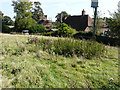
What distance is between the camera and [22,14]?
27406 millimetres

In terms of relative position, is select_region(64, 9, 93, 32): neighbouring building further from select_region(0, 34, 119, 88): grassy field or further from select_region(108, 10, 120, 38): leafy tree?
select_region(0, 34, 119, 88): grassy field

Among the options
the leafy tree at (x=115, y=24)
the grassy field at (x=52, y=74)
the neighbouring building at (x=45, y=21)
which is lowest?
the grassy field at (x=52, y=74)

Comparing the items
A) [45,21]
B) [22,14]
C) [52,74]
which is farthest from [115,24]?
[45,21]

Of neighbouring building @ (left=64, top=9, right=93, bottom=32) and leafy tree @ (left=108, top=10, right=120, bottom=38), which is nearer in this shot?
leafy tree @ (left=108, top=10, right=120, bottom=38)

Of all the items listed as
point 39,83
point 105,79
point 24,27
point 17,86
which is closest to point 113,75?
point 105,79

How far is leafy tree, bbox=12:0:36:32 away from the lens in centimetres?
2719

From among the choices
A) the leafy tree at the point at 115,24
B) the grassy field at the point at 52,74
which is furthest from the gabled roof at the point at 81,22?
the grassy field at the point at 52,74

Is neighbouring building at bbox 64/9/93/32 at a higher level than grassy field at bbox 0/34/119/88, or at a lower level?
higher

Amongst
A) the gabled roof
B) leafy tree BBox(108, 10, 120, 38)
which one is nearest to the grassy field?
leafy tree BBox(108, 10, 120, 38)

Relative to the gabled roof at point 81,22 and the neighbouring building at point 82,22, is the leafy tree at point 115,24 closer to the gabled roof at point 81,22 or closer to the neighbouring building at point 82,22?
the neighbouring building at point 82,22

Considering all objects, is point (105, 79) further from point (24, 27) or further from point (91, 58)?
point (24, 27)

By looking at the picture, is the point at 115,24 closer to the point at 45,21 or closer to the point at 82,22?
the point at 82,22

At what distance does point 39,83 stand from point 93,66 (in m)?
2.40

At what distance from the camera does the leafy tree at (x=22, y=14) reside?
27188 millimetres
